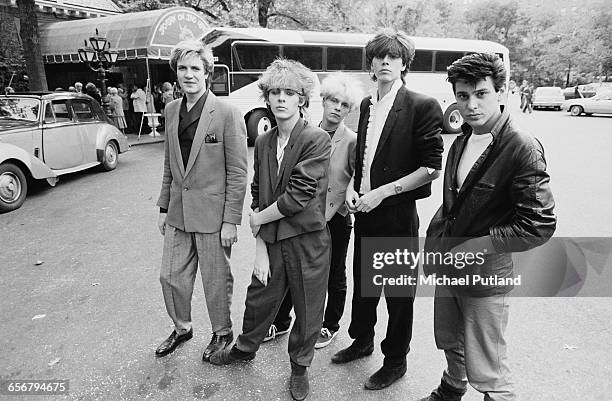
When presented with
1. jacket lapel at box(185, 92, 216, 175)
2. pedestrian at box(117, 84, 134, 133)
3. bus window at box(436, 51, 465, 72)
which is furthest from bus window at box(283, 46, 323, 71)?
jacket lapel at box(185, 92, 216, 175)

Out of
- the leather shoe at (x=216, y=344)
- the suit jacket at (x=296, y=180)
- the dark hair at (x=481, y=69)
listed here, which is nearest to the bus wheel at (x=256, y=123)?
the leather shoe at (x=216, y=344)

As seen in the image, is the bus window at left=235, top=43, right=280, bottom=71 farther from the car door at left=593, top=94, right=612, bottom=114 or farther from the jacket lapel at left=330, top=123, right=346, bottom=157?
the car door at left=593, top=94, right=612, bottom=114

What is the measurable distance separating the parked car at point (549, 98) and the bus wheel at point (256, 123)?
19531 millimetres

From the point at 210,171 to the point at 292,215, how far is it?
71 cm

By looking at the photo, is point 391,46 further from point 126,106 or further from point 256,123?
point 126,106

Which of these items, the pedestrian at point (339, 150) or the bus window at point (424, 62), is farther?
the bus window at point (424, 62)

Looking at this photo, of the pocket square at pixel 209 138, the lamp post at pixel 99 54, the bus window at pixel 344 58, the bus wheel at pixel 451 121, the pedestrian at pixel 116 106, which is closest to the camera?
the pocket square at pixel 209 138

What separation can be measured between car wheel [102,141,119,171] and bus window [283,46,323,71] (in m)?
6.21

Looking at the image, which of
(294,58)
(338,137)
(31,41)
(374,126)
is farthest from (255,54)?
(374,126)

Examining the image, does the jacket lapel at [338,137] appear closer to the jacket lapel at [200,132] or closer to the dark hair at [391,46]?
the dark hair at [391,46]

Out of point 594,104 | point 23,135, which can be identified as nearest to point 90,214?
point 23,135

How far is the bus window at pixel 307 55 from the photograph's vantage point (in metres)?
13.4

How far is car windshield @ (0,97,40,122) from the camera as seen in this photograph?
7.35m

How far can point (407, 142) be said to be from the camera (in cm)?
241
